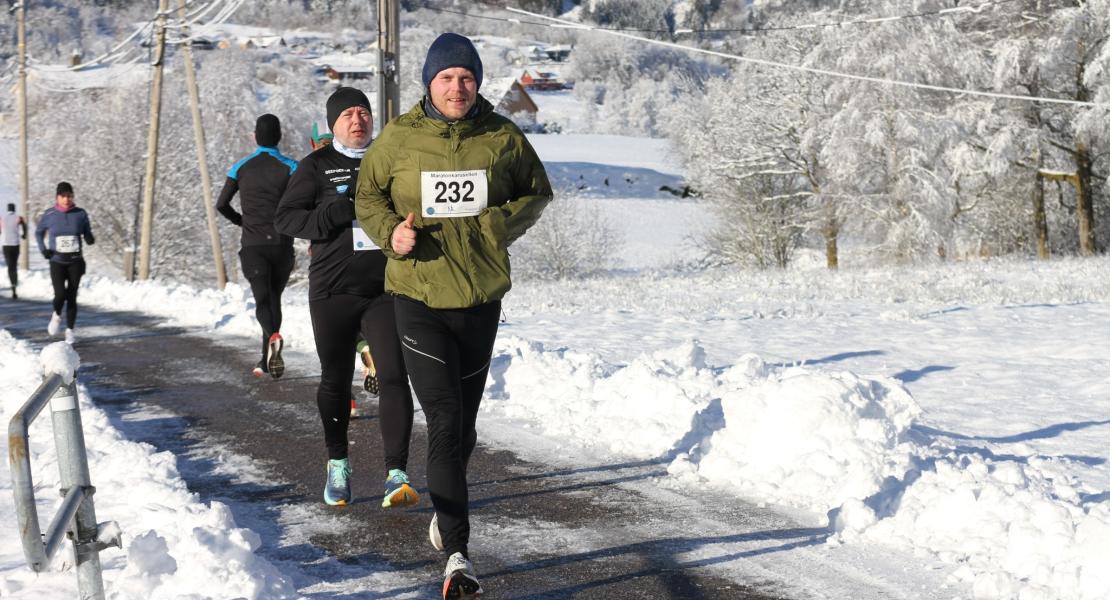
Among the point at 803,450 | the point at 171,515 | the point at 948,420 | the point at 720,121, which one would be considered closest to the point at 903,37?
the point at 720,121

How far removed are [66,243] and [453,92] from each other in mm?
11168

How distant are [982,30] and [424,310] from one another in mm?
37890

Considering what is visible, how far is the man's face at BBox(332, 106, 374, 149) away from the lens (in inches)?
236

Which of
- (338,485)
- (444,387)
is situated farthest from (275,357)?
(444,387)

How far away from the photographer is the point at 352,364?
6.02m

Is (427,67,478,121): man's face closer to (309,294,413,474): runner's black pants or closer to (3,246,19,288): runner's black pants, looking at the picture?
(309,294,413,474): runner's black pants

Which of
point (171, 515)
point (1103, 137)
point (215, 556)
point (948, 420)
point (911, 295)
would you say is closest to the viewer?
point (215, 556)

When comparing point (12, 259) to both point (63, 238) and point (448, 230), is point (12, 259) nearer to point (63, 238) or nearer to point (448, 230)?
point (63, 238)

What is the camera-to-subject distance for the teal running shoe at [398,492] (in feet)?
18.1

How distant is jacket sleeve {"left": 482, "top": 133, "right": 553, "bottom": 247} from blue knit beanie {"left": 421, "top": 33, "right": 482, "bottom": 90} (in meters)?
0.35

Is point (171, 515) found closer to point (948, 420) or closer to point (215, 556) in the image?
point (215, 556)

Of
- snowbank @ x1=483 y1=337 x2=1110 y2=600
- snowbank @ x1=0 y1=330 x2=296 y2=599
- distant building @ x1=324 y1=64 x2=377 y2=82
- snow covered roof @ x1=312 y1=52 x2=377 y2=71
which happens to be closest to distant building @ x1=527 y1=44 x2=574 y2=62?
snow covered roof @ x1=312 y1=52 x2=377 y2=71

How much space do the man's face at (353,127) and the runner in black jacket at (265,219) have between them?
2803mm

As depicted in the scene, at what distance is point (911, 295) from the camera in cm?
2206
